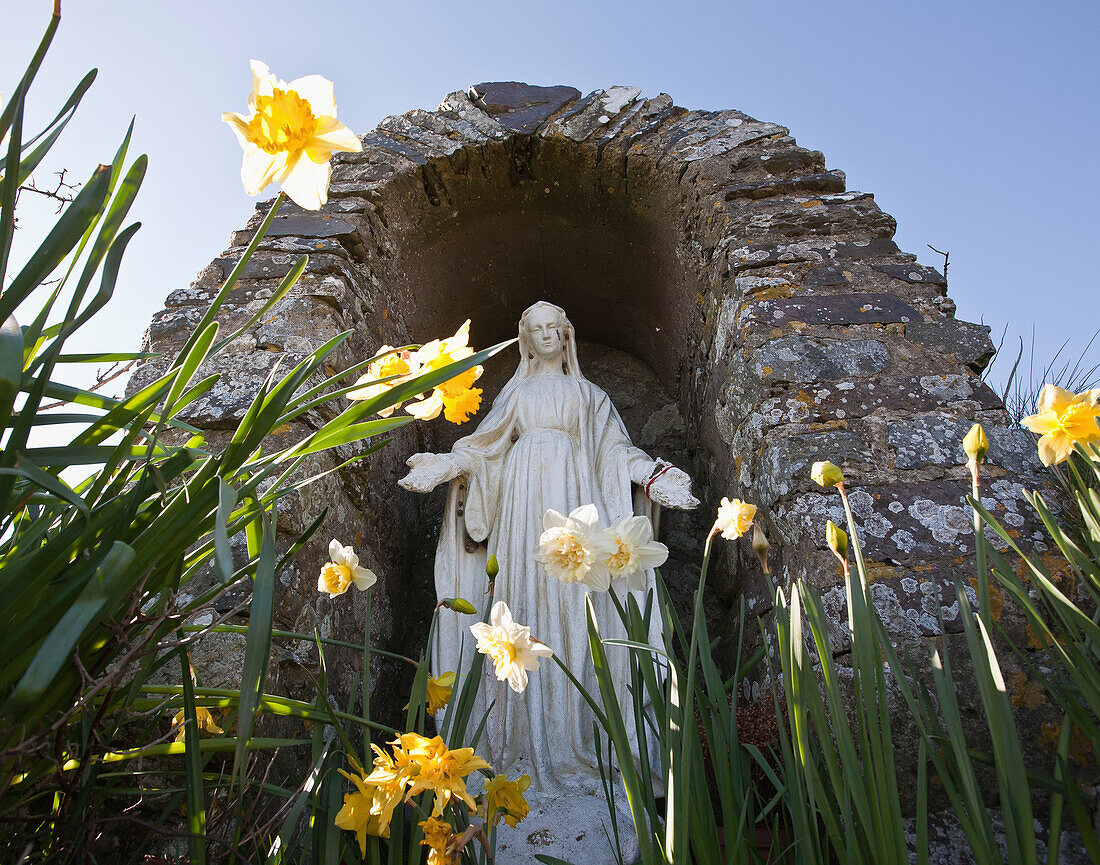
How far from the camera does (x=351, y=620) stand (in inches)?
102

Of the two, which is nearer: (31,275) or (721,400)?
(31,275)

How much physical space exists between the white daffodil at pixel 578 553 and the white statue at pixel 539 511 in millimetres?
955

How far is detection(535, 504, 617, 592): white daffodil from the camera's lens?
4.27 feet

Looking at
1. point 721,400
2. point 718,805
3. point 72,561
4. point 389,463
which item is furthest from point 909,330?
point 72,561

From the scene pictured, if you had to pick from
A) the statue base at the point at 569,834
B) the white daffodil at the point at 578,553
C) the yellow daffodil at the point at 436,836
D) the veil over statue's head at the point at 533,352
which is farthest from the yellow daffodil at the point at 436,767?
the veil over statue's head at the point at 533,352

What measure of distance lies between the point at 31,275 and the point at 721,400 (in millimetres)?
2263

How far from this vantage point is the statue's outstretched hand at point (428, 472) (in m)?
2.62

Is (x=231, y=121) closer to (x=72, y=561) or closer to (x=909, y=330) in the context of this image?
(x=72, y=561)

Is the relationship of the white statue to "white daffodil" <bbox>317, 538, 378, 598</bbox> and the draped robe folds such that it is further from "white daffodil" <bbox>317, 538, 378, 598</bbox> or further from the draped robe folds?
"white daffodil" <bbox>317, 538, 378, 598</bbox>

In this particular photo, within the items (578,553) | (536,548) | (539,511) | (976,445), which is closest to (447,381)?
(578,553)

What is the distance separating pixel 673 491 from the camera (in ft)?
8.27

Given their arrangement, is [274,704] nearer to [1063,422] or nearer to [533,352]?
[1063,422]

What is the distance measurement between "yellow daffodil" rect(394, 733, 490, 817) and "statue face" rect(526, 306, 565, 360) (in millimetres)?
2212

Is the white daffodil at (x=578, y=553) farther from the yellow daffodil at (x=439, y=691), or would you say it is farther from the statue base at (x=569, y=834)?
the statue base at (x=569, y=834)
